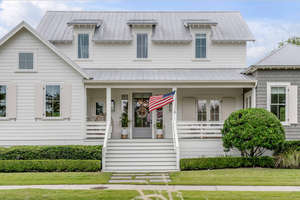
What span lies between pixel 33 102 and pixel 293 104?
1198 centimetres

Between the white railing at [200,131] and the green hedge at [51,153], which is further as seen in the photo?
the white railing at [200,131]

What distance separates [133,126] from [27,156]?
20.9 feet

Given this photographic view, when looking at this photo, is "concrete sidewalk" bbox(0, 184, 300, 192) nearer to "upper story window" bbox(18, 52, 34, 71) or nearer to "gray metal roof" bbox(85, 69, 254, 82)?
"gray metal roof" bbox(85, 69, 254, 82)

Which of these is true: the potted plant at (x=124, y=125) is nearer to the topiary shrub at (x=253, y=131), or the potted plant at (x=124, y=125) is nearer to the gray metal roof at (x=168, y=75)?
the gray metal roof at (x=168, y=75)

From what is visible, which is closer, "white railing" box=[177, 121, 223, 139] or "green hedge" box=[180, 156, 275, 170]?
"green hedge" box=[180, 156, 275, 170]

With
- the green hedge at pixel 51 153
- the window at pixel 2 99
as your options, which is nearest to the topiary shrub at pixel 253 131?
the green hedge at pixel 51 153

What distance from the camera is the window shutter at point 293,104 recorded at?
17516 mm

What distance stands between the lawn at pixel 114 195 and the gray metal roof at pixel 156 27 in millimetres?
11656

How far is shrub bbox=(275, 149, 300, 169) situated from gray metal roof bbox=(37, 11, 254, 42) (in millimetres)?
7261

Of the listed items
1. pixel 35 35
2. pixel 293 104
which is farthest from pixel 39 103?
pixel 293 104

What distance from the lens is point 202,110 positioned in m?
20.6

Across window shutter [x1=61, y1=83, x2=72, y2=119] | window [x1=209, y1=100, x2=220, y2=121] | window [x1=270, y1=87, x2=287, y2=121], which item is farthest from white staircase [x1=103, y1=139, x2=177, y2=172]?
window [x1=270, y1=87, x2=287, y2=121]

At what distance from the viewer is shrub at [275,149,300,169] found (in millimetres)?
15797

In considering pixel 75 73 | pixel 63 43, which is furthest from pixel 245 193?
pixel 63 43
